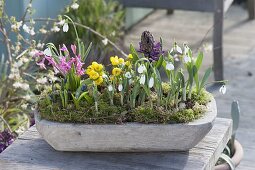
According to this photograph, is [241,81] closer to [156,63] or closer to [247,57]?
[247,57]

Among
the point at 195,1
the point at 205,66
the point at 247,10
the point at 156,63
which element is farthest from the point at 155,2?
the point at 156,63

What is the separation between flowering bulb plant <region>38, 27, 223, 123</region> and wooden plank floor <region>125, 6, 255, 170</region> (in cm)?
139

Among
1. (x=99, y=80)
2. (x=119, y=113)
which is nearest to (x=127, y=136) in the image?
(x=119, y=113)

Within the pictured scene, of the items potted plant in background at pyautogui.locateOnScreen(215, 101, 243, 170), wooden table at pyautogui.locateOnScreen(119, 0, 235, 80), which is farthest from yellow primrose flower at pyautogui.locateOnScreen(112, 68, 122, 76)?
wooden table at pyautogui.locateOnScreen(119, 0, 235, 80)

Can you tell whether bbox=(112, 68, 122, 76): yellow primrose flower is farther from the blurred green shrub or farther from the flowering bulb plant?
the blurred green shrub

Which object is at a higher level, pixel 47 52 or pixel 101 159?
pixel 47 52

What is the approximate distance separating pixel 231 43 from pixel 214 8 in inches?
45.4

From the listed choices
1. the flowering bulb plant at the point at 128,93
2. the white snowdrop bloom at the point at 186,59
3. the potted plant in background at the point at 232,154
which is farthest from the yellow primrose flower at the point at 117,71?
the potted plant in background at the point at 232,154

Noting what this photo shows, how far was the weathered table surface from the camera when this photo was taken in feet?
8.16

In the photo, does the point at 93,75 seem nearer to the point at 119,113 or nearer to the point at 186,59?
the point at 119,113

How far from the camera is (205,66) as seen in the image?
5.39m

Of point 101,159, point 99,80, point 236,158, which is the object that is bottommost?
point 236,158

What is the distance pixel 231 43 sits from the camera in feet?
19.6

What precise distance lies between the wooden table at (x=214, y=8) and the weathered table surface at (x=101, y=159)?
7.55 feet
